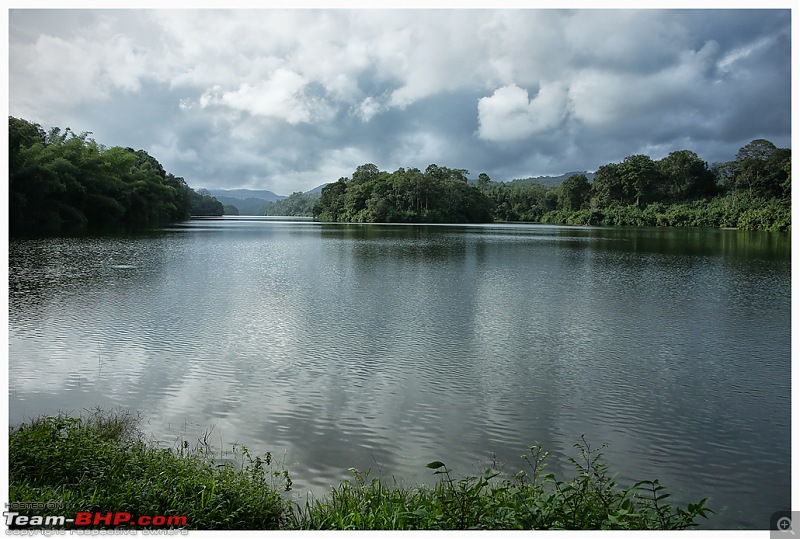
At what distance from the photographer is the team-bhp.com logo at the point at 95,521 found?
334cm

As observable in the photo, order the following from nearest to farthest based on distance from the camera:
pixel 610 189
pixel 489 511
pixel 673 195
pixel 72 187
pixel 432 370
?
pixel 489 511, pixel 432 370, pixel 72 187, pixel 673 195, pixel 610 189

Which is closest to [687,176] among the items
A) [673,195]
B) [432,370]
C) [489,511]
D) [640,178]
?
[673,195]

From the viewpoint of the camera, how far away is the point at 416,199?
3445 inches

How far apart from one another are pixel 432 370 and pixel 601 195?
85.8 metres

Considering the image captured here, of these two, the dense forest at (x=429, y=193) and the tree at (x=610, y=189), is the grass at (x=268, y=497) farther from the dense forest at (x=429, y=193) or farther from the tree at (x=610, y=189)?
the tree at (x=610, y=189)

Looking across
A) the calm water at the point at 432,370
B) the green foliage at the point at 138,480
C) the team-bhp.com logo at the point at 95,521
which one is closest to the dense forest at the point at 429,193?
the calm water at the point at 432,370

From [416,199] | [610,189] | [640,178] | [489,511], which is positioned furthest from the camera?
[416,199]

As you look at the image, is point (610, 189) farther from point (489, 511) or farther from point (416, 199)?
point (489, 511)

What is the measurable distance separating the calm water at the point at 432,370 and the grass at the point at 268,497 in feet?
1.67

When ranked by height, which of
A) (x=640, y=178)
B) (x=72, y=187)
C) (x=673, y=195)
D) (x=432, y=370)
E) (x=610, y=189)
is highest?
(x=640, y=178)

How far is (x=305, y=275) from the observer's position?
18.1m

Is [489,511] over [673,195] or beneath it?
beneath
